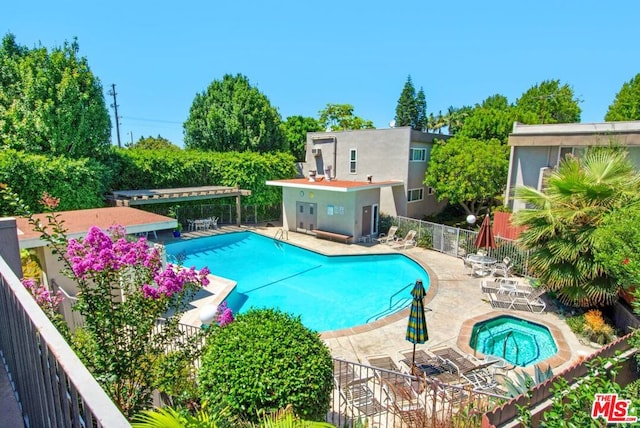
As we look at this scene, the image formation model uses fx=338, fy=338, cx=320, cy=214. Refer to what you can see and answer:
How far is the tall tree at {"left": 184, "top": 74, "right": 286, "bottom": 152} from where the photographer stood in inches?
1233

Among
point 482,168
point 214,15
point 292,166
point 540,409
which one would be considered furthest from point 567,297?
point 292,166

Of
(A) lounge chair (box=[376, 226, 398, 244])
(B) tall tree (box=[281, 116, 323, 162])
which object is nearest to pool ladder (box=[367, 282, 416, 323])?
(A) lounge chair (box=[376, 226, 398, 244])

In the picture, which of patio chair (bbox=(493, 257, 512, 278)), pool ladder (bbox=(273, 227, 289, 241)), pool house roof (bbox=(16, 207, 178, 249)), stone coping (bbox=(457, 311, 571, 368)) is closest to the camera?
stone coping (bbox=(457, 311, 571, 368))

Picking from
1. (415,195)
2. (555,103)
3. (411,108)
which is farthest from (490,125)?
(411,108)

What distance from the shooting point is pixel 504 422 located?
16.9 feet

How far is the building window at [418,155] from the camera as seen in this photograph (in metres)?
23.4

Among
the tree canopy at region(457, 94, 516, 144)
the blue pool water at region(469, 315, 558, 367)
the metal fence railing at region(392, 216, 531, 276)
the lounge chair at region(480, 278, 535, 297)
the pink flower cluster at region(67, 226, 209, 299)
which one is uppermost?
the tree canopy at region(457, 94, 516, 144)

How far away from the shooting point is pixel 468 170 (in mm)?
21500

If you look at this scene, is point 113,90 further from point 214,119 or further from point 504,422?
point 504,422

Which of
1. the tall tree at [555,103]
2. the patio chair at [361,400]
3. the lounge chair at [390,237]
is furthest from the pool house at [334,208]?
the tall tree at [555,103]

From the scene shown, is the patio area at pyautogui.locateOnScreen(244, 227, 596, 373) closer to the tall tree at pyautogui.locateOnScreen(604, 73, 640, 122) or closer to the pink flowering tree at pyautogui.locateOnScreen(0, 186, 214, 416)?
the pink flowering tree at pyautogui.locateOnScreen(0, 186, 214, 416)

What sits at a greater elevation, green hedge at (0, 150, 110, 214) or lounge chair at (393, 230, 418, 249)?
green hedge at (0, 150, 110, 214)

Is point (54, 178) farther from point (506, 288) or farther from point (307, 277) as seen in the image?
point (506, 288)

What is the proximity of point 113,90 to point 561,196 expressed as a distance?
52350 mm
